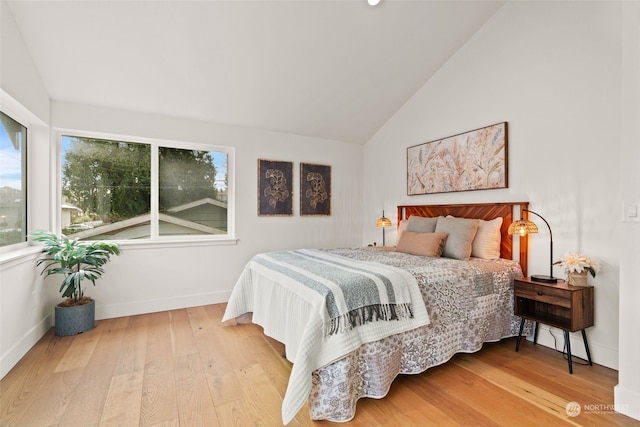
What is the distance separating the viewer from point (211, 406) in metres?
1.81

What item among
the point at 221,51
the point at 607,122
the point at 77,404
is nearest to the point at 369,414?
the point at 77,404

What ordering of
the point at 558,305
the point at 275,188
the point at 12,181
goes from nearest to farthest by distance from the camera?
the point at 558,305 → the point at 12,181 → the point at 275,188

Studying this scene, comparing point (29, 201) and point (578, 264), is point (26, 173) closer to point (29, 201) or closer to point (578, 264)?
point (29, 201)

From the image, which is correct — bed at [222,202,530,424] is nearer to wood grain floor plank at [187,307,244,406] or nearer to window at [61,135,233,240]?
wood grain floor plank at [187,307,244,406]

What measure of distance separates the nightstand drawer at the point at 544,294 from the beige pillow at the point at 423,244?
2.36ft

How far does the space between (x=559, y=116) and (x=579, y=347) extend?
192 centimetres

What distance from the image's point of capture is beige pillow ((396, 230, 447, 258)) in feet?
9.70

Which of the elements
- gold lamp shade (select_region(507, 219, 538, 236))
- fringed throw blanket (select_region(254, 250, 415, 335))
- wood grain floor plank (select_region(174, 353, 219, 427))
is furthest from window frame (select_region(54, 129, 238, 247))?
gold lamp shade (select_region(507, 219, 538, 236))

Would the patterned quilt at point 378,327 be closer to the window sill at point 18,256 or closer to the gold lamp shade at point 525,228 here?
the gold lamp shade at point 525,228

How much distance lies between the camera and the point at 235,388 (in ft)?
6.53

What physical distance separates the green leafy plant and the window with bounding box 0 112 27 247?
6.6 inches

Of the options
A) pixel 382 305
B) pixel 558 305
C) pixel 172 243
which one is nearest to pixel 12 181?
pixel 172 243

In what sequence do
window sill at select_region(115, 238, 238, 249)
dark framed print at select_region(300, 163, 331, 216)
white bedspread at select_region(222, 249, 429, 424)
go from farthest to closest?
1. dark framed print at select_region(300, 163, 331, 216)
2. window sill at select_region(115, 238, 238, 249)
3. white bedspread at select_region(222, 249, 429, 424)

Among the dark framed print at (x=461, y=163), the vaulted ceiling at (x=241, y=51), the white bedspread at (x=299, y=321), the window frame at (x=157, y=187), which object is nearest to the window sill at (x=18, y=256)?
→ the window frame at (x=157, y=187)
